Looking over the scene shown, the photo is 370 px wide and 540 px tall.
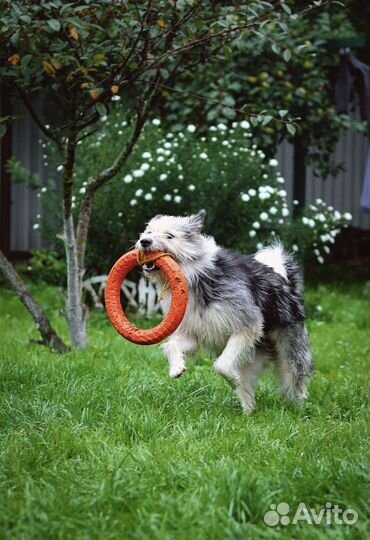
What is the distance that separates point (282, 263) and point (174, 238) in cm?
94

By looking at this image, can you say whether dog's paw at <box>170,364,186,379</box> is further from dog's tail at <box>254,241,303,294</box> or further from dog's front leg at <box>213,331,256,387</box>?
dog's tail at <box>254,241,303,294</box>

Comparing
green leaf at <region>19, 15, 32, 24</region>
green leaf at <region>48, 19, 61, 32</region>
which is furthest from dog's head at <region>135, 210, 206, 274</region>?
green leaf at <region>19, 15, 32, 24</region>

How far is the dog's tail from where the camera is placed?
5555 mm

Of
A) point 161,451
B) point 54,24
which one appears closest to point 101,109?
point 54,24

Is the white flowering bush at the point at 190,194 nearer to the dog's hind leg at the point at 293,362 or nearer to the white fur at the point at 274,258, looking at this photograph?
the white fur at the point at 274,258

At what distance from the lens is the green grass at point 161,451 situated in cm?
315

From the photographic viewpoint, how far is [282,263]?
561 centimetres

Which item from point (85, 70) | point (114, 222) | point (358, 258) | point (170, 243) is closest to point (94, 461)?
point (170, 243)

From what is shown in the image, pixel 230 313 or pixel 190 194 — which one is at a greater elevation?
pixel 190 194

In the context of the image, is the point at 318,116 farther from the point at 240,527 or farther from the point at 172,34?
the point at 240,527

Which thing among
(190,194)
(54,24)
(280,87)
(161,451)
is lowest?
(161,451)

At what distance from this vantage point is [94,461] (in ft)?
12.4

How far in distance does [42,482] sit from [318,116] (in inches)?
332

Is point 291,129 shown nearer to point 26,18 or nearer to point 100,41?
point 100,41
